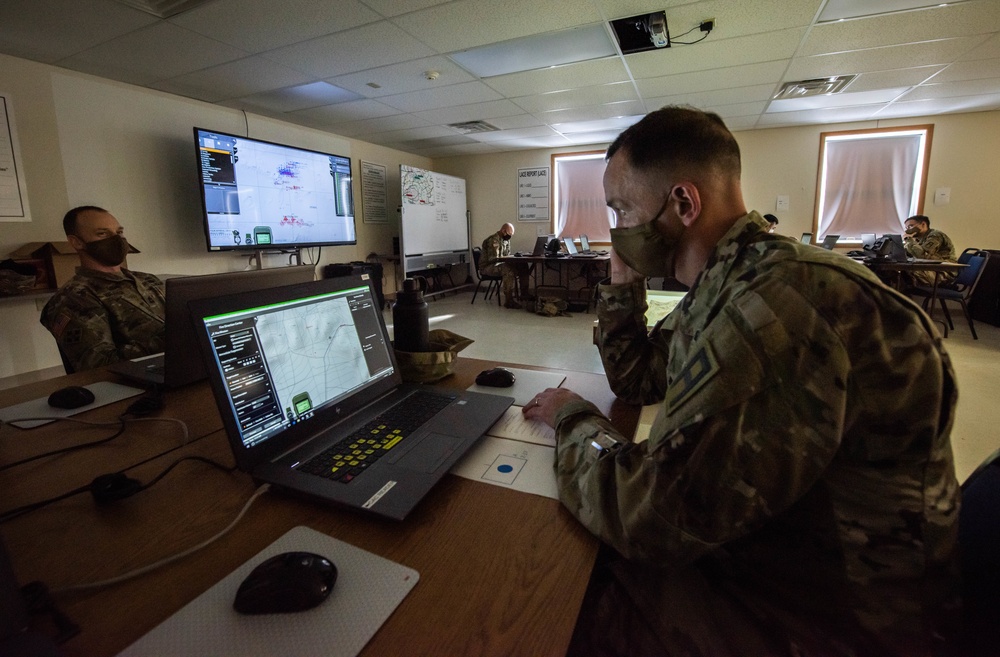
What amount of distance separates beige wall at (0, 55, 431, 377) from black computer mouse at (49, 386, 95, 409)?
319cm

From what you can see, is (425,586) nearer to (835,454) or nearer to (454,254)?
(835,454)

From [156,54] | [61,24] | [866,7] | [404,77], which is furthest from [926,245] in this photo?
[61,24]

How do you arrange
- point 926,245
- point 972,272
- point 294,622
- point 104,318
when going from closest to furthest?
point 294,622, point 104,318, point 972,272, point 926,245

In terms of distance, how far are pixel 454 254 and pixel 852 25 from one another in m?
5.91

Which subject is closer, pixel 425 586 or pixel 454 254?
pixel 425 586

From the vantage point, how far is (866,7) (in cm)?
283

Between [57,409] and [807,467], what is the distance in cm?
151

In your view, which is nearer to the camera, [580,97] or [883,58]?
[883,58]

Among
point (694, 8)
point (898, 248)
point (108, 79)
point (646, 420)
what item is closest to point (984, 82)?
point (898, 248)

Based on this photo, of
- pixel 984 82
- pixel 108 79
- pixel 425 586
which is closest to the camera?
pixel 425 586

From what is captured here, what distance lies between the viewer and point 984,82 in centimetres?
440

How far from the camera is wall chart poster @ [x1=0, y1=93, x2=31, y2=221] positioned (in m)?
3.17

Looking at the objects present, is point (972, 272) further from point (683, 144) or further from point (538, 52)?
point (683, 144)

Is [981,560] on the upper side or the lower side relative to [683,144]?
lower
